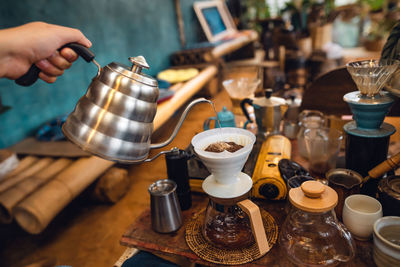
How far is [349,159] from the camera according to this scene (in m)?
1.40

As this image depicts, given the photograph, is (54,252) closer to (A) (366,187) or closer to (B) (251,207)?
(B) (251,207)

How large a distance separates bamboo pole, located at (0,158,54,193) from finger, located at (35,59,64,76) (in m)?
1.74

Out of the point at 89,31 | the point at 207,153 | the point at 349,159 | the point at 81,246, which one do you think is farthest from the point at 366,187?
the point at 89,31

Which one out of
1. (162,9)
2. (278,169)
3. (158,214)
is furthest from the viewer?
(162,9)

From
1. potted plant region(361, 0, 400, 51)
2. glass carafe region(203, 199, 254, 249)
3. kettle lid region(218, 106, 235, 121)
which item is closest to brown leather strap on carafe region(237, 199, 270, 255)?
glass carafe region(203, 199, 254, 249)

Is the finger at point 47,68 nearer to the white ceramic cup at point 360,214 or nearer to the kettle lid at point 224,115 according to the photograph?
the kettle lid at point 224,115

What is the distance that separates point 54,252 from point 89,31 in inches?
116

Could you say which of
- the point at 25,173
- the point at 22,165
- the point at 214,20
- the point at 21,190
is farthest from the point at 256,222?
the point at 214,20

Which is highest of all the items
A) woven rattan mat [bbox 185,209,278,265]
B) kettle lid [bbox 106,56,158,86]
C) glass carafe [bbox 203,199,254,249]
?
kettle lid [bbox 106,56,158,86]

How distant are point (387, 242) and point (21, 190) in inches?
106

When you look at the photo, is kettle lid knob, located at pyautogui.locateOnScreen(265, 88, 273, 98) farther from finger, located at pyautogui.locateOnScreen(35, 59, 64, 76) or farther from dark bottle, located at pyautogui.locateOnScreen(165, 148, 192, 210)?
finger, located at pyautogui.locateOnScreen(35, 59, 64, 76)

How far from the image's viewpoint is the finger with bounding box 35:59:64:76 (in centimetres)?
123

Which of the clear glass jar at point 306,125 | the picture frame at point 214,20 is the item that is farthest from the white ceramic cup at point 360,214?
the picture frame at point 214,20

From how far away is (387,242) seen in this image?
909 mm
